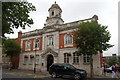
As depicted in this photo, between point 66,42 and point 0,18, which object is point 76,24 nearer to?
point 66,42

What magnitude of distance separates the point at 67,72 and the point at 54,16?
15305 millimetres

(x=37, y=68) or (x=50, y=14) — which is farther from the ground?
(x=50, y=14)

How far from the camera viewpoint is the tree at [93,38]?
61.3 feet

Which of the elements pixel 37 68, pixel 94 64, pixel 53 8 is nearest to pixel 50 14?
pixel 53 8

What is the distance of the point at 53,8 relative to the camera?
1165 inches

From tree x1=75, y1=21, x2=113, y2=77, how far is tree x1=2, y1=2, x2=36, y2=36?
1344 centimetres

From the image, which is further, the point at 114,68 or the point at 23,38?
the point at 23,38

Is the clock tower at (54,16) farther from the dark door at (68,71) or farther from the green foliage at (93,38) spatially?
the dark door at (68,71)

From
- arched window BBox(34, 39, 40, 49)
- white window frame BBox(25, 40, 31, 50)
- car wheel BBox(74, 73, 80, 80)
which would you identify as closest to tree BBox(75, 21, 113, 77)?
car wheel BBox(74, 73, 80, 80)

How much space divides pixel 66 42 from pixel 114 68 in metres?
10.5

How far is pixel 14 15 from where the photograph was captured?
20.2 feet

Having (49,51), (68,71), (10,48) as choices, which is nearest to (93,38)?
(68,71)

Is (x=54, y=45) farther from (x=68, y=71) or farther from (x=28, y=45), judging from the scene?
(x=68, y=71)

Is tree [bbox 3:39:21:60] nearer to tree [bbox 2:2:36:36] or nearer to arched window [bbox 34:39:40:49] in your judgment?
arched window [bbox 34:39:40:49]
